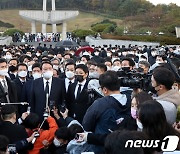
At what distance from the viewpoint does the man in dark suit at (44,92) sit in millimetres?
6508

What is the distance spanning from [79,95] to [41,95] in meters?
0.67

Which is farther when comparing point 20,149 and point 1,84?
point 1,84

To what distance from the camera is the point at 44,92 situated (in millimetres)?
6527

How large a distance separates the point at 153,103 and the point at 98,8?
8053cm

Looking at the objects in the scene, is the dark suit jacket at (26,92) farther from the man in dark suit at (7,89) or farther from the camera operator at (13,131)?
the camera operator at (13,131)

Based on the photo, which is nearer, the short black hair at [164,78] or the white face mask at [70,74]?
the short black hair at [164,78]

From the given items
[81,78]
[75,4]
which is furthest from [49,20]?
[81,78]

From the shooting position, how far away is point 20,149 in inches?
186

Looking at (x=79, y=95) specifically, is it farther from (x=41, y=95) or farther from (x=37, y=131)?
(x=37, y=131)

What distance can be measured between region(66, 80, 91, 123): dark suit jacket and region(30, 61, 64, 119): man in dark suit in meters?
0.25

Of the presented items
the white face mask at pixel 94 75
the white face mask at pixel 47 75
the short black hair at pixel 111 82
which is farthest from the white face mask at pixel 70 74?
the short black hair at pixel 111 82

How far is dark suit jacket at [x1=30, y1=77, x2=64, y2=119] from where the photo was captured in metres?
6.51

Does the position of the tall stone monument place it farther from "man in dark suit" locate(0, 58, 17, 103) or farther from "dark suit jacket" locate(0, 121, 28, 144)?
"dark suit jacket" locate(0, 121, 28, 144)

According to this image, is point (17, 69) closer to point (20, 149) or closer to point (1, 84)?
point (1, 84)
